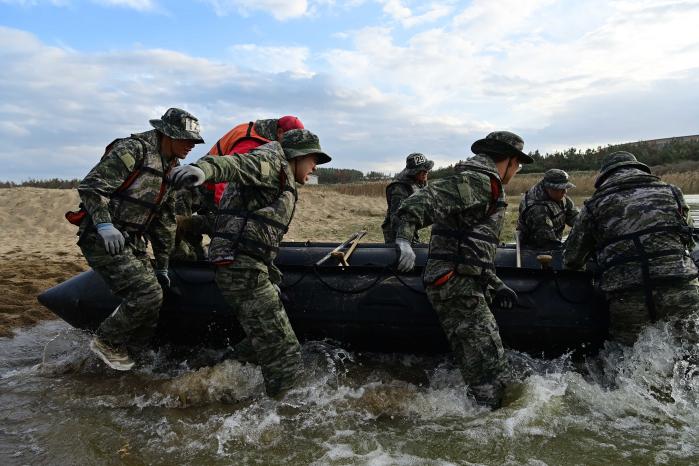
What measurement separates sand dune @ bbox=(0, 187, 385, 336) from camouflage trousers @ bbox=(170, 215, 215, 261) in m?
2.18

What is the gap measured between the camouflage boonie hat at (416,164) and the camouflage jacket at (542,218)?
1395 mm

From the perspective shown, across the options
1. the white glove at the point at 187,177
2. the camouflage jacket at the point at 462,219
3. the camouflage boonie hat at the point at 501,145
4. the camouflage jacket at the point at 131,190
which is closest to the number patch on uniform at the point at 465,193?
the camouflage jacket at the point at 462,219

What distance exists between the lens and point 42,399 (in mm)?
4141

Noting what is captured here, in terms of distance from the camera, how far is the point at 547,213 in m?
6.01

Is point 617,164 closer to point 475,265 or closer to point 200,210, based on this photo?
point 475,265

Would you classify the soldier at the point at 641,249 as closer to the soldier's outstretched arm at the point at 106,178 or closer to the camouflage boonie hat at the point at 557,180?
the camouflage boonie hat at the point at 557,180

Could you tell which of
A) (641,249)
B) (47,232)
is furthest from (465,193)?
(47,232)

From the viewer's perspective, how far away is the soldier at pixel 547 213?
19.6 ft

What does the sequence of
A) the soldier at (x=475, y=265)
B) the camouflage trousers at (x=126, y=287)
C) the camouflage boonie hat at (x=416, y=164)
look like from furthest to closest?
the camouflage boonie hat at (x=416, y=164), the camouflage trousers at (x=126, y=287), the soldier at (x=475, y=265)

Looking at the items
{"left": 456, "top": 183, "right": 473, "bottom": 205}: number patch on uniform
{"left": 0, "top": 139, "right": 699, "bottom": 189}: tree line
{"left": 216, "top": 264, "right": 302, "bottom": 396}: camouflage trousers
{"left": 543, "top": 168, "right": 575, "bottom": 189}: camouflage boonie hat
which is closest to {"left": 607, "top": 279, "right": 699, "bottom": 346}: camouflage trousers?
{"left": 456, "top": 183, "right": 473, "bottom": 205}: number patch on uniform

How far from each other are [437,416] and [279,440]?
3.60ft

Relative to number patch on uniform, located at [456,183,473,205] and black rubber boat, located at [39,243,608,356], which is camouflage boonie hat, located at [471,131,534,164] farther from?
black rubber boat, located at [39,243,608,356]

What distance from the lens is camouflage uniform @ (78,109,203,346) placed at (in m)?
4.04

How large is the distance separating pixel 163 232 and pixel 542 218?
12.9ft
